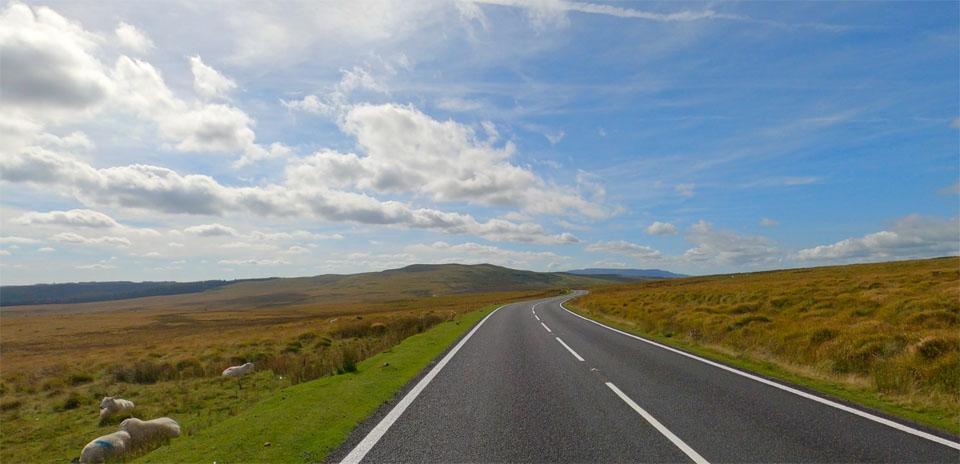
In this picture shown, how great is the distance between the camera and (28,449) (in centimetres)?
1120

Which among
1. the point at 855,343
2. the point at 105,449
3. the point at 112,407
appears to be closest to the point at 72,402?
the point at 112,407

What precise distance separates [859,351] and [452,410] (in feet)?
34.2

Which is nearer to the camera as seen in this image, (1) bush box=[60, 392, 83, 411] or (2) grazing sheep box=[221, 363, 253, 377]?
(1) bush box=[60, 392, 83, 411]

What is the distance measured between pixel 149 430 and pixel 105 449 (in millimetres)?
830

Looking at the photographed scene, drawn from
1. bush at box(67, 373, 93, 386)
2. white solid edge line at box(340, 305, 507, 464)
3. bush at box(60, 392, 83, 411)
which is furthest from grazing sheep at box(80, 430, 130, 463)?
bush at box(67, 373, 93, 386)

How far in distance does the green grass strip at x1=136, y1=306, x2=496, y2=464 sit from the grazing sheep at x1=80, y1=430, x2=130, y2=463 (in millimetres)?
2740

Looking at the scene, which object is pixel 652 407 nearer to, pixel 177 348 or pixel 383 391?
pixel 383 391

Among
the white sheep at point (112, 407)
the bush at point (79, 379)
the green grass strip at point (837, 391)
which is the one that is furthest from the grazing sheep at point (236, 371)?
the green grass strip at point (837, 391)

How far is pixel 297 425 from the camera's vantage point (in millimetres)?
6992

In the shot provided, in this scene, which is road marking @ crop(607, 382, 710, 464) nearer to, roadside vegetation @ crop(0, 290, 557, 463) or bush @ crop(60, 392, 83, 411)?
roadside vegetation @ crop(0, 290, 557, 463)

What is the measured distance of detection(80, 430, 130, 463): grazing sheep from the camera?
28.8ft

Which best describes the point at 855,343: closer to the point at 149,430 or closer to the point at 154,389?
the point at 149,430

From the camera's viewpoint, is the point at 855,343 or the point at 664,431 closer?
the point at 664,431

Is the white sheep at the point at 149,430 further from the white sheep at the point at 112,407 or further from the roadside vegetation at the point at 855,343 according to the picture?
the roadside vegetation at the point at 855,343
